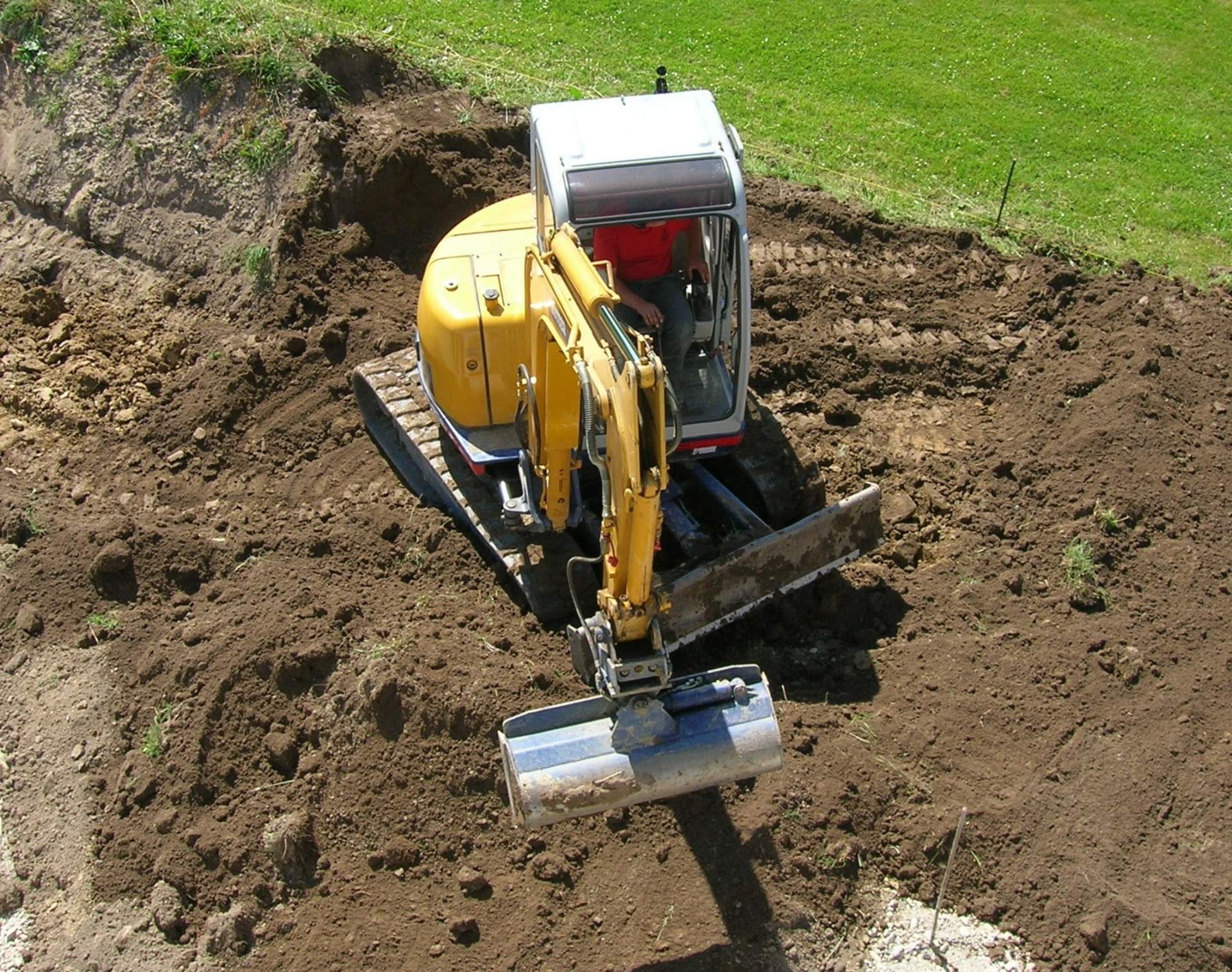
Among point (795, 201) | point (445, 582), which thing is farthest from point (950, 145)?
point (445, 582)

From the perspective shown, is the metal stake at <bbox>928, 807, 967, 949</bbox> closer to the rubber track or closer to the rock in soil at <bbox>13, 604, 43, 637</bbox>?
the rubber track

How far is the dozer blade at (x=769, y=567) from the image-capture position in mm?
7734

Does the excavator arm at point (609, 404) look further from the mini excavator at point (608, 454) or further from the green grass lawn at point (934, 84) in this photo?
the green grass lawn at point (934, 84)

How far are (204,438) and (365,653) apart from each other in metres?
3.20

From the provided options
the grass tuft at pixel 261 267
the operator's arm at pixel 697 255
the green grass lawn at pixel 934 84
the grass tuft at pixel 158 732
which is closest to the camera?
the grass tuft at pixel 158 732

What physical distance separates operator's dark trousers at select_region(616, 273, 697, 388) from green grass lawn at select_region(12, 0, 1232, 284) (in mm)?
4773

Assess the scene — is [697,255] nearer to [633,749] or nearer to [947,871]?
[633,749]

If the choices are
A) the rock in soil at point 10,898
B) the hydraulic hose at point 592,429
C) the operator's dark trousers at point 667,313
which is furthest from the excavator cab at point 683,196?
the rock in soil at point 10,898

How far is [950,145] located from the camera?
44.4ft

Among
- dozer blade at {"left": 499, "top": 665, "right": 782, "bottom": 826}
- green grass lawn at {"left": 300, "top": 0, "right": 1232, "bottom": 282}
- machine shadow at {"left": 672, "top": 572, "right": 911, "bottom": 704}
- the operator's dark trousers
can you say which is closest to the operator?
the operator's dark trousers

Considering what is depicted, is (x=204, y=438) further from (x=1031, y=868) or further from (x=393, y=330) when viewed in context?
(x=1031, y=868)

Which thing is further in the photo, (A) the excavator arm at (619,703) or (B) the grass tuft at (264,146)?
(B) the grass tuft at (264,146)

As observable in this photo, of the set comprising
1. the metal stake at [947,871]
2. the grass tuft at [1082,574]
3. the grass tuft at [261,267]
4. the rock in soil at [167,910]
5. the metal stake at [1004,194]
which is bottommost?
the rock in soil at [167,910]

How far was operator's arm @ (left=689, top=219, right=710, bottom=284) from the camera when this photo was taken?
823 centimetres
